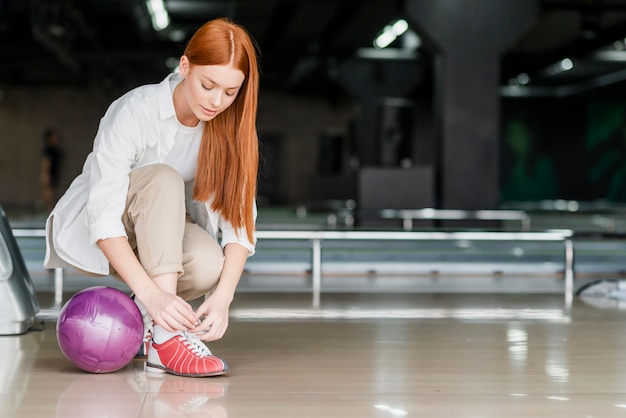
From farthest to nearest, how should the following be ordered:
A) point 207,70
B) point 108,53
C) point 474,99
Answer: point 108,53
point 474,99
point 207,70

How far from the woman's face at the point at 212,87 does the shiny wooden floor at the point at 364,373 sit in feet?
2.43

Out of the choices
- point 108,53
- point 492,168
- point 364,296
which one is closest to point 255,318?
point 364,296

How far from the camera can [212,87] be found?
2.25 metres

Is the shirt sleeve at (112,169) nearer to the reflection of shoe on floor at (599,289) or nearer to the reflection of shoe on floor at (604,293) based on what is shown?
the reflection of shoe on floor at (604,293)

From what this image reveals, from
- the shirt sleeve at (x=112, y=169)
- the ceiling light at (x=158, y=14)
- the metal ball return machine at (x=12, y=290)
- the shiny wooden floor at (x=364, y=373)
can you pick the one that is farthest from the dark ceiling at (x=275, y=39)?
the shirt sleeve at (x=112, y=169)

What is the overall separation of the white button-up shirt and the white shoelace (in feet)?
0.95

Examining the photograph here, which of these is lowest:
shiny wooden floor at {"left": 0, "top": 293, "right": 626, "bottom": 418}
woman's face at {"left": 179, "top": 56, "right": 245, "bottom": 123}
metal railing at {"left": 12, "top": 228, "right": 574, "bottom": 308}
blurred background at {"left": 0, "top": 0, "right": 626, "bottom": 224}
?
shiny wooden floor at {"left": 0, "top": 293, "right": 626, "bottom": 418}

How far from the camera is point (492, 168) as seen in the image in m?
Result: 9.42

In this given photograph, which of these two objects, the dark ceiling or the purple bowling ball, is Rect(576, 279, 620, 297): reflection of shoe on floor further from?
the dark ceiling

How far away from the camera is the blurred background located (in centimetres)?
936

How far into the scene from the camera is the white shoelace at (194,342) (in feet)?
7.93

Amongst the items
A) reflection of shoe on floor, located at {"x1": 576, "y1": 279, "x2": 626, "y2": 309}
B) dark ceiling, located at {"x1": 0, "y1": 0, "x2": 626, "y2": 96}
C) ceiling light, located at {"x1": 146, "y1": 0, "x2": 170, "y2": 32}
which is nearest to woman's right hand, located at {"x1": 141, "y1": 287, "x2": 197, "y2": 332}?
reflection of shoe on floor, located at {"x1": 576, "y1": 279, "x2": 626, "y2": 309}

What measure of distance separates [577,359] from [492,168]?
266 inches

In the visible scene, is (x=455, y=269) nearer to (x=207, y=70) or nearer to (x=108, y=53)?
(x=207, y=70)
